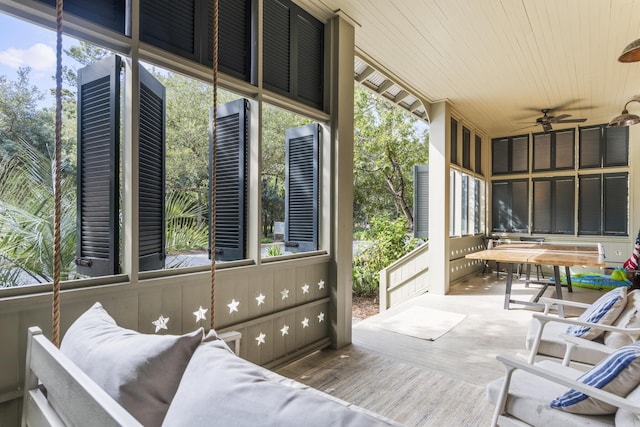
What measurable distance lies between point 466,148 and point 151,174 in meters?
6.45

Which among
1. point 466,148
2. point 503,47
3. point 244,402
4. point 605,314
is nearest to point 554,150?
point 466,148

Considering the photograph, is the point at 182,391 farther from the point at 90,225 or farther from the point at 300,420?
the point at 90,225

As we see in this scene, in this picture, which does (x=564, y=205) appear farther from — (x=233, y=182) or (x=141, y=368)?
(x=141, y=368)

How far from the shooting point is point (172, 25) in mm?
2141

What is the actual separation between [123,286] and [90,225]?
38cm

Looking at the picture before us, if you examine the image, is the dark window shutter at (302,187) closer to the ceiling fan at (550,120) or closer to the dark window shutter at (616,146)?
the ceiling fan at (550,120)

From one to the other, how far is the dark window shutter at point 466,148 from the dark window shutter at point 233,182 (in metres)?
5.42

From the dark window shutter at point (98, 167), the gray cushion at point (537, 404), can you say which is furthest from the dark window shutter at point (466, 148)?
the dark window shutter at point (98, 167)

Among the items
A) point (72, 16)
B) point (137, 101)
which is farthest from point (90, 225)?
point (72, 16)

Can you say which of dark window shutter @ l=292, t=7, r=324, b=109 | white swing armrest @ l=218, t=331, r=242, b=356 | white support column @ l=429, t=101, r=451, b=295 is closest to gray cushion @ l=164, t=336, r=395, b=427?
white swing armrest @ l=218, t=331, r=242, b=356

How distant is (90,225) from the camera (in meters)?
1.87

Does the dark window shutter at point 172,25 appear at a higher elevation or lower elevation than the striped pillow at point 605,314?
higher

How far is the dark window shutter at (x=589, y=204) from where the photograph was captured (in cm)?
724

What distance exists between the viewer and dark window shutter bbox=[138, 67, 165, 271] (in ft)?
6.57
